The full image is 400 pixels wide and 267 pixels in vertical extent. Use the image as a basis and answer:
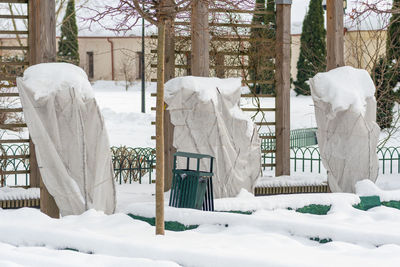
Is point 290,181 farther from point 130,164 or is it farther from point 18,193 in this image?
point 18,193

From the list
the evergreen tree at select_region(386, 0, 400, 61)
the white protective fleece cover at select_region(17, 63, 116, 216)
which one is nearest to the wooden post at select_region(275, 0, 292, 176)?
the evergreen tree at select_region(386, 0, 400, 61)

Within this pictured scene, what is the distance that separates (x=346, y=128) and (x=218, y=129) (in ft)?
6.21

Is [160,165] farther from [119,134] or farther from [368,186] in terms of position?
[119,134]

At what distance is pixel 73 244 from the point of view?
244 inches

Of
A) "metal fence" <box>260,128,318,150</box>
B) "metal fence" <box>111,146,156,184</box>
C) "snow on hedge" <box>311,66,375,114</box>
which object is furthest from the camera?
"metal fence" <box>260,128,318,150</box>

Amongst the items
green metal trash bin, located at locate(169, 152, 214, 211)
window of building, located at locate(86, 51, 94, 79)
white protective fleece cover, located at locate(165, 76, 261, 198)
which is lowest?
green metal trash bin, located at locate(169, 152, 214, 211)

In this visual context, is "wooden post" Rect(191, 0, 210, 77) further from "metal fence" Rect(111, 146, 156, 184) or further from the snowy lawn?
"metal fence" Rect(111, 146, 156, 184)

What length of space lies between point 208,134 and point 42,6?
9.10ft

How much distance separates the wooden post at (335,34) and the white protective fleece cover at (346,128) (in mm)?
540

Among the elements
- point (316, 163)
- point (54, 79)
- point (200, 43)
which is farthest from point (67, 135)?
point (316, 163)

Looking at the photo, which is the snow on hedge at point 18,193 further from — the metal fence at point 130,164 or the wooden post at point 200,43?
the wooden post at point 200,43

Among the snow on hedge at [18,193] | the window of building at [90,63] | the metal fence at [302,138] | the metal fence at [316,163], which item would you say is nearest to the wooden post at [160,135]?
the snow on hedge at [18,193]

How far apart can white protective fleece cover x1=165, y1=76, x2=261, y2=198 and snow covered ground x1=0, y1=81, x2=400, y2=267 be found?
1131 millimetres

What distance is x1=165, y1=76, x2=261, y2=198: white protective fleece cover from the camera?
920 cm
